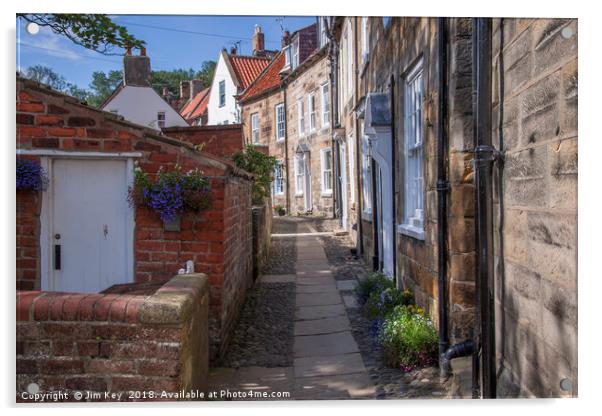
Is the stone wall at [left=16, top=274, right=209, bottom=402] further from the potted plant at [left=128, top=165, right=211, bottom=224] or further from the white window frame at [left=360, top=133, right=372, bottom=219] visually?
the white window frame at [left=360, top=133, right=372, bottom=219]

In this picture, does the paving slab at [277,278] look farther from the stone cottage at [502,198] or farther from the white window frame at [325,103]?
the white window frame at [325,103]

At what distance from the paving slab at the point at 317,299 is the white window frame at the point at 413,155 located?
4.49 feet

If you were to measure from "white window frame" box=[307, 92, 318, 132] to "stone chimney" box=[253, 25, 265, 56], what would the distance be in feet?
26.7

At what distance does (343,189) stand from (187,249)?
7.85 m

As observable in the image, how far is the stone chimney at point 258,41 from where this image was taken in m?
3.54

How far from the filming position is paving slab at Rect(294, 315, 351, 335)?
198 inches

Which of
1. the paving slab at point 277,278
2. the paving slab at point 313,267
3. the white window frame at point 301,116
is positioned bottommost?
the paving slab at point 277,278

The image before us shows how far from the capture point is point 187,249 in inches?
165

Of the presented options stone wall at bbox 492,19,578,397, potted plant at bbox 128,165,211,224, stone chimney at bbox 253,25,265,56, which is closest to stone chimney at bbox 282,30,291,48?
stone chimney at bbox 253,25,265,56

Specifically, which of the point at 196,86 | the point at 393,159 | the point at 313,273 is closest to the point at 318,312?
the point at 393,159

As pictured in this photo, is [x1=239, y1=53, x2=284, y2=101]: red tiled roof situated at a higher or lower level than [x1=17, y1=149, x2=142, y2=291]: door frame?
higher

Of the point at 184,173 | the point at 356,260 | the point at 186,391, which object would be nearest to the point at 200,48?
the point at 184,173

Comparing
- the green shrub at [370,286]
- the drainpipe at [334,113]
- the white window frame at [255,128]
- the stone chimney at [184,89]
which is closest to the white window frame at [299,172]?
the drainpipe at [334,113]

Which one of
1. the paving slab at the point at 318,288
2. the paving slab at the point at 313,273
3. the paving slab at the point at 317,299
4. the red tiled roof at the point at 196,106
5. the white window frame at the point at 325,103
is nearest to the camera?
the red tiled roof at the point at 196,106
